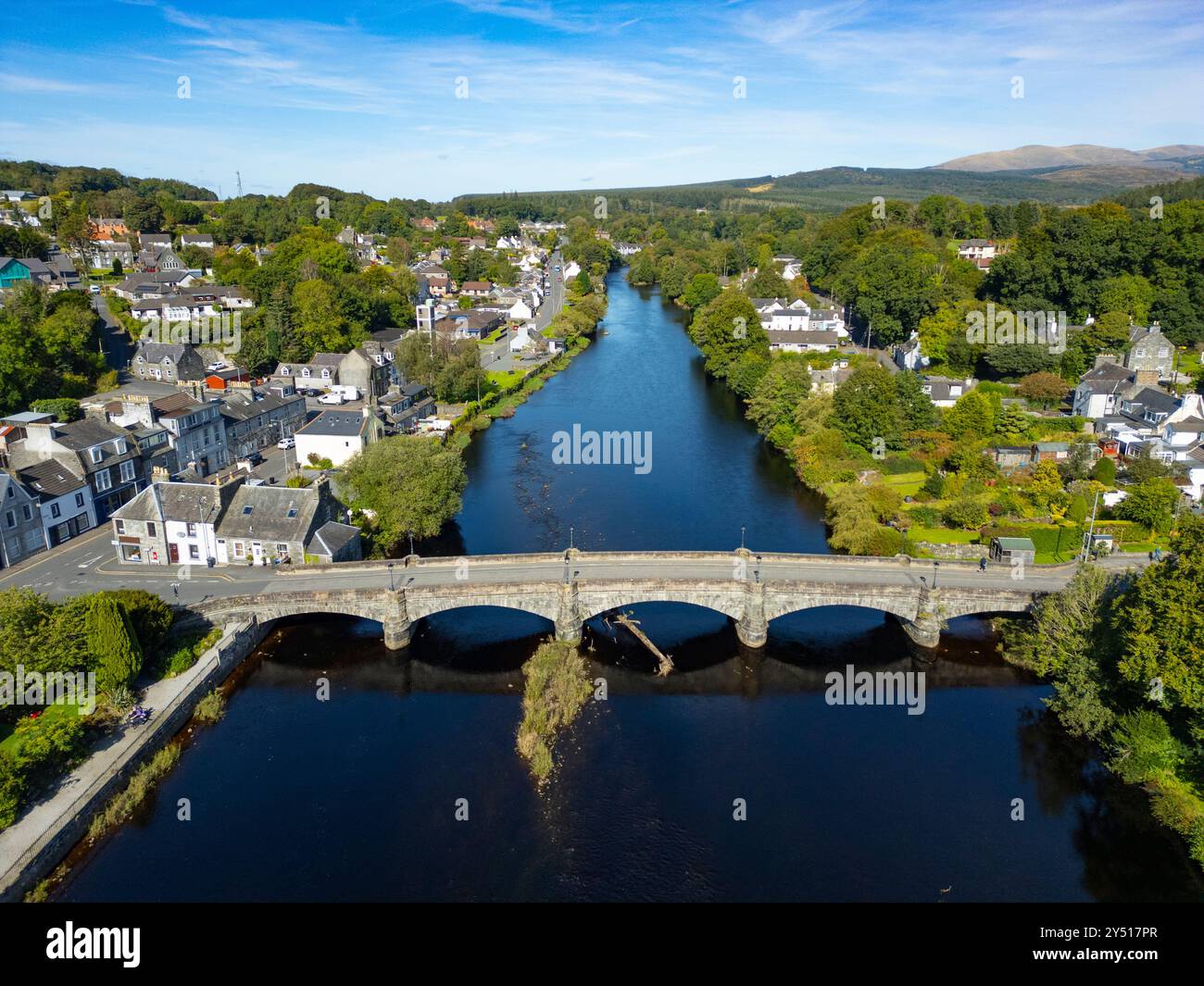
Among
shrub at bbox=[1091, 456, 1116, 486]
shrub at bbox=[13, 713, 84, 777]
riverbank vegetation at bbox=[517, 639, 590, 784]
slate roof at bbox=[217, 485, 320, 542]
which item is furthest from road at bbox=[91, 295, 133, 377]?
shrub at bbox=[1091, 456, 1116, 486]

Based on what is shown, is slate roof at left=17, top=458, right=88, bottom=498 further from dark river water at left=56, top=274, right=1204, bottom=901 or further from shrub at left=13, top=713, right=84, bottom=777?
shrub at left=13, top=713, right=84, bottom=777

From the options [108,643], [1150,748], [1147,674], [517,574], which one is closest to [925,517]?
[1150,748]

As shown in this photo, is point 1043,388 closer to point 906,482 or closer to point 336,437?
point 906,482

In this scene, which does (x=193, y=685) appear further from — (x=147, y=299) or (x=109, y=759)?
(x=147, y=299)
